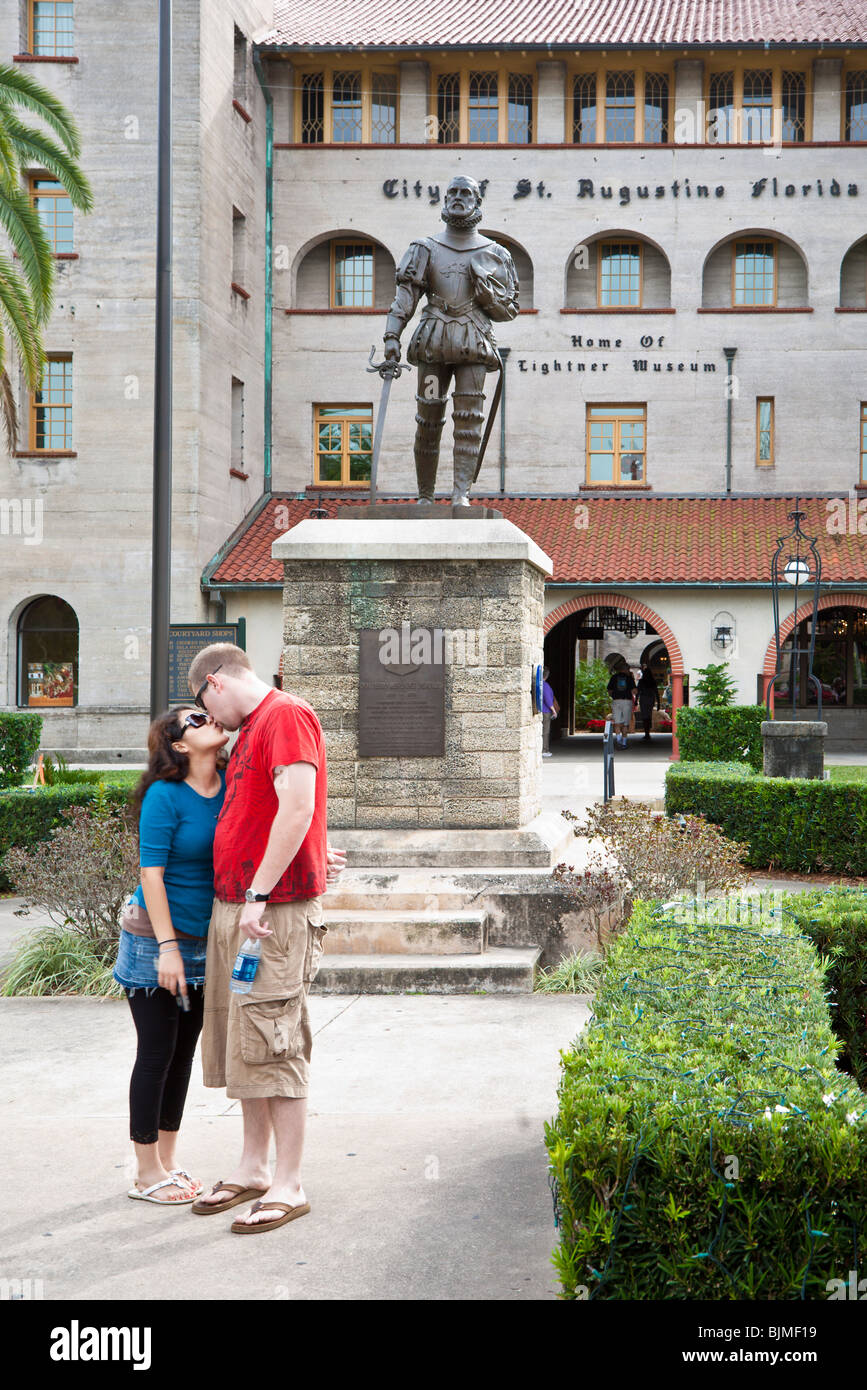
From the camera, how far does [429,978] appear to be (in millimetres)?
7504

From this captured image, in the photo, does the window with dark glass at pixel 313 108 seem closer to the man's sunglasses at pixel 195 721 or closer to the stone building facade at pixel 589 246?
the stone building facade at pixel 589 246

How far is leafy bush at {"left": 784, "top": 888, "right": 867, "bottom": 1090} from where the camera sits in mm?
5219

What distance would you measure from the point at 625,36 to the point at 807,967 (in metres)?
28.8

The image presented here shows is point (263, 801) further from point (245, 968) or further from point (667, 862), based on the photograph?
point (667, 862)

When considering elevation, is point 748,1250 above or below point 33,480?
below

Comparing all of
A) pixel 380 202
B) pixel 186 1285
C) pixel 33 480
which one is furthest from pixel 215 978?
pixel 380 202

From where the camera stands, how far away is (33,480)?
25016mm

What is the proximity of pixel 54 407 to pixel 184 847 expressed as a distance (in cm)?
2328

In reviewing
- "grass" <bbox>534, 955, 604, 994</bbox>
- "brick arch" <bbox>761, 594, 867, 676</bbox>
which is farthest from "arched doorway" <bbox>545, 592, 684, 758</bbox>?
"grass" <bbox>534, 955, 604, 994</bbox>

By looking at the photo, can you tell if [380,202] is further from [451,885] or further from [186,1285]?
[186,1285]

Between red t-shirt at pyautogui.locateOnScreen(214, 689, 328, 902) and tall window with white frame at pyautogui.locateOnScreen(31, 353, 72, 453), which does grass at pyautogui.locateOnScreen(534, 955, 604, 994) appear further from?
tall window with white frame at pyautogui.locateOnScreen(31, 353, 72, 453)

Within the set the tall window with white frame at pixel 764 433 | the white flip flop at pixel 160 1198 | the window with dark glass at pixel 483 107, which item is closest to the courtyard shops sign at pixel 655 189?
the window with dark glass at pixel 483 107

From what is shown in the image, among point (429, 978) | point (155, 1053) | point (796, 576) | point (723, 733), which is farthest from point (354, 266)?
point (155, 1053)

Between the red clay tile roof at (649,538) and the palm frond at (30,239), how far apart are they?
→ 9.59 m
